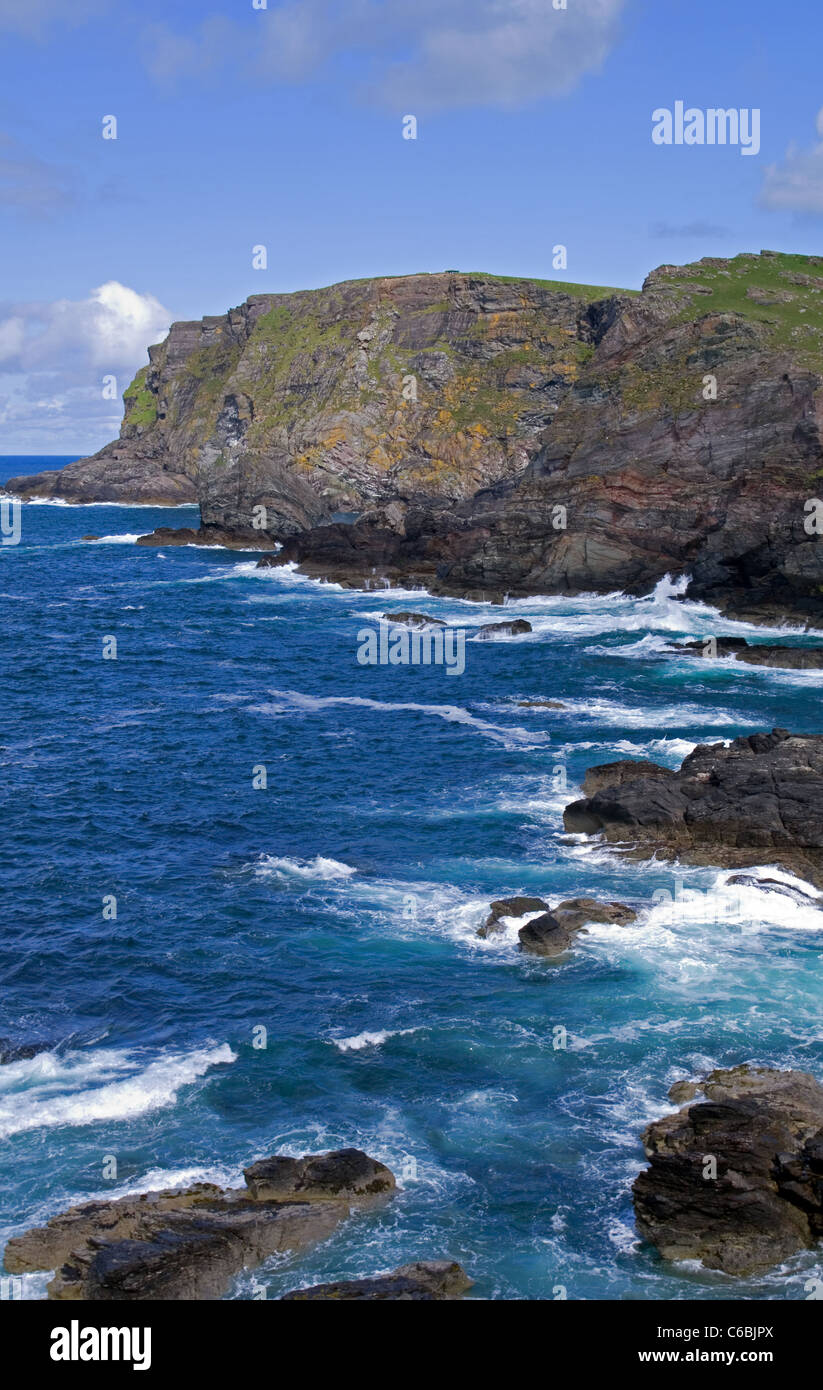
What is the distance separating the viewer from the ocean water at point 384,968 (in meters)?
23.0

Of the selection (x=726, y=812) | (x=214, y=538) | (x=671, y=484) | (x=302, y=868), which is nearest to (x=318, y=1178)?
(x=302, y=868)

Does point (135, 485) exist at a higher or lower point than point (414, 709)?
higher

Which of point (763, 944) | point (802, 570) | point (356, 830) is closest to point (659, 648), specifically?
point (802, 570)

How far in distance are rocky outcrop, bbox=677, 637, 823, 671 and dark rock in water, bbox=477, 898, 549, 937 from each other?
34821mm

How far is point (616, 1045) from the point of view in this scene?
27.9m

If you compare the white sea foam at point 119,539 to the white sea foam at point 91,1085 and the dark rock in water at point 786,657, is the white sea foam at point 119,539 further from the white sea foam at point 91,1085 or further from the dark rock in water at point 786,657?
the white sea foam at point 91,1085

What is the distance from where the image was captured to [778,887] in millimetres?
35875

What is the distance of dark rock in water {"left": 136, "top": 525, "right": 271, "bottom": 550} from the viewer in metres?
132

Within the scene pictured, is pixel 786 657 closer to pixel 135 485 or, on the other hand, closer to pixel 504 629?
pixel 504 629

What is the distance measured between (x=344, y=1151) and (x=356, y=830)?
19.7 meters

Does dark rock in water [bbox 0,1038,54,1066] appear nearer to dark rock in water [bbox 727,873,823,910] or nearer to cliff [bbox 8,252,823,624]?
dark rock in water [bbox 727,873,823,910]

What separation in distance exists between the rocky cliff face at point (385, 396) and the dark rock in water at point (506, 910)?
3950 inches

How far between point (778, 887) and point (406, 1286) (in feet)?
66.4
